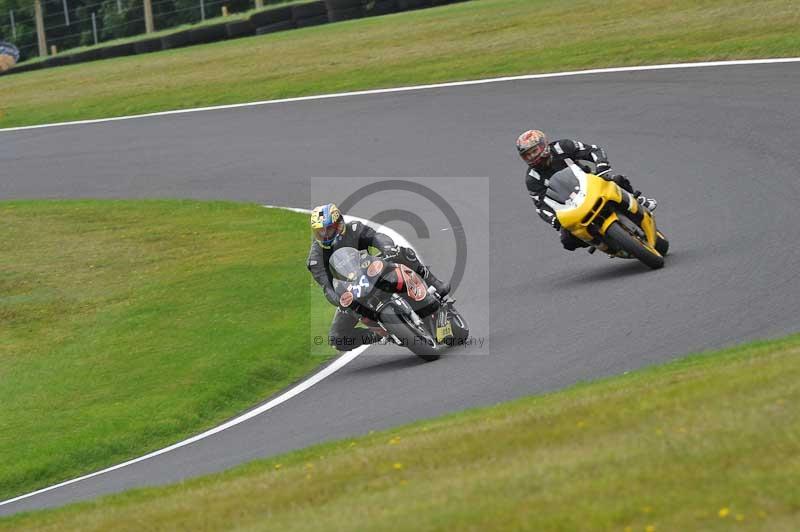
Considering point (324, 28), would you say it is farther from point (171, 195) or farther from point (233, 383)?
point (233, 383)

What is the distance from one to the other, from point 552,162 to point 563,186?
662mm

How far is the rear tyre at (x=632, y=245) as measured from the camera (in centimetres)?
1341

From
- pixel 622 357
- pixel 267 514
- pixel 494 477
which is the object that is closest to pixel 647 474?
pixel 494 477

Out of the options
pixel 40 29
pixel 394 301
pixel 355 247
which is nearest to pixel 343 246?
pixel 355 247

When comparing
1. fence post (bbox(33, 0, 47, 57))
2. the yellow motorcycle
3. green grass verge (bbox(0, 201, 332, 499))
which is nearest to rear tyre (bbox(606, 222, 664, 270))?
the yellow motorcycle

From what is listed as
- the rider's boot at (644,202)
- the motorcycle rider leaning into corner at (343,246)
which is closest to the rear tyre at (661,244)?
the rider's boot at (644,202)

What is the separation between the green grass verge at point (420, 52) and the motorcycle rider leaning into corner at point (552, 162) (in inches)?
363

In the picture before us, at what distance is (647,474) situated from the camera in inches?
263

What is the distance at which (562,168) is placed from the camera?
14461 millimetres

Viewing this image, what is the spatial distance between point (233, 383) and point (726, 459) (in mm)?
7530

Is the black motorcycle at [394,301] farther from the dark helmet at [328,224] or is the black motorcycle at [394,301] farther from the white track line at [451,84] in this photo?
the white track line at [451,84]

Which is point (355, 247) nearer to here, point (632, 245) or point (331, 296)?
point (331, 296)

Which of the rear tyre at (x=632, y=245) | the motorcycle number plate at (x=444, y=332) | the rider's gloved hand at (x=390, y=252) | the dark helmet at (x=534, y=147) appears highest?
the dark helmet at (x=534, y=147)

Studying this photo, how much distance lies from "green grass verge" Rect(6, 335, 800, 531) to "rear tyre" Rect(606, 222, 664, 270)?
3.57 meters
